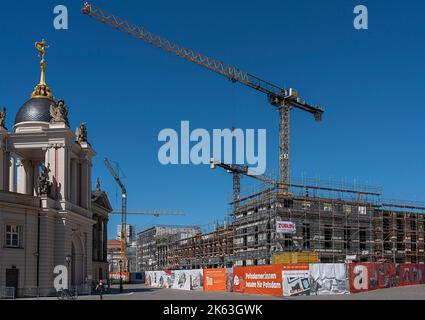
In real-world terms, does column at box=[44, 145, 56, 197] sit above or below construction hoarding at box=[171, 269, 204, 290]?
above

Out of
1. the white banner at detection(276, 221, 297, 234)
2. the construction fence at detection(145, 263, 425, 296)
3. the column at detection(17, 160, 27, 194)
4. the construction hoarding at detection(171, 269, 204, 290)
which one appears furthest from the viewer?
the white banner at detection(276, 221, 297, 234)

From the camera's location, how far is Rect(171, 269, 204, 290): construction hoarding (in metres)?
66.2

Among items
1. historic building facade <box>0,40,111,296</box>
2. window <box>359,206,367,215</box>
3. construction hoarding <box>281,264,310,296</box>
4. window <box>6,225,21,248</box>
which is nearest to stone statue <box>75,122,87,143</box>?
historic building facade <box>0,40,111,296</box>

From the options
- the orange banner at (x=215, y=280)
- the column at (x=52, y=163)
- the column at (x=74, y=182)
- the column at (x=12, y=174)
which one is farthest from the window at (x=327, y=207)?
the column at (x=52, y=163)

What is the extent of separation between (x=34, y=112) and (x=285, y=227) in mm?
36163

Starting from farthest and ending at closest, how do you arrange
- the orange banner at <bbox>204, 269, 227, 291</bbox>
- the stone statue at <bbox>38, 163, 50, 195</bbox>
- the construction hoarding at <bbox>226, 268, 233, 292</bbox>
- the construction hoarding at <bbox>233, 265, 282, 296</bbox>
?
the orange banner at <bbox>204, 269, 227, 291</bbox>, the construction hoarding at <bbox>226, 268, 233, 292</bbox>, the stone statue at <bbox>38, 163, 50, 195</bbox>, the construction hoarding at <bbox>233, 265, 282, 296</bbox>

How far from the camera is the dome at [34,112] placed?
60.5 meters

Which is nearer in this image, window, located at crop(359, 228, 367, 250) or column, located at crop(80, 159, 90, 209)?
column, located at crop(80, 159, 90, 209)

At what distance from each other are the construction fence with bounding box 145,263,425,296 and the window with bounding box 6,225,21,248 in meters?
19.4

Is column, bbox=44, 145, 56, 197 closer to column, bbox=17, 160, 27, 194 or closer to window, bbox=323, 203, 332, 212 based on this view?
column, bbox=17, 160, 27, 194

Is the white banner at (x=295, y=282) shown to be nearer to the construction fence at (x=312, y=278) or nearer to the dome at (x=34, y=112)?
the construction fence at (x=312, y=278)

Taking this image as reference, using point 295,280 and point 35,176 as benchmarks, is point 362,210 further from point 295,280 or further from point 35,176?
point 35,176

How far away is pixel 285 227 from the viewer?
8088 centimetres

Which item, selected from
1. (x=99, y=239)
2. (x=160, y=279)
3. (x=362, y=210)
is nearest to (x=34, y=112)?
(x=160, y=279)
